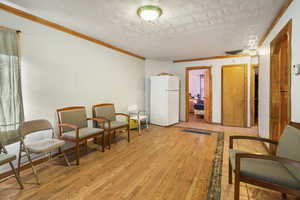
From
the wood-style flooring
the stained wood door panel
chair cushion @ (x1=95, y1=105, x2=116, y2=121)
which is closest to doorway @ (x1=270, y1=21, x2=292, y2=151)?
the stained wood door panel

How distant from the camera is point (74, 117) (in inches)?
115

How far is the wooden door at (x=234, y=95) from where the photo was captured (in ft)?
16.0

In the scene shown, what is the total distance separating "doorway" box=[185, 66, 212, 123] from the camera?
547cm

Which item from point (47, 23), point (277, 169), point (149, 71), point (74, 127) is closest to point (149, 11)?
point (47, 23)

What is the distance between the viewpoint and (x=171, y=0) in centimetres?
202

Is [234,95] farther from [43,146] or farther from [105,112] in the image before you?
[43,146]

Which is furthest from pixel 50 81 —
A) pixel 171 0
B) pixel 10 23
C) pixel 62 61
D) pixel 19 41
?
pixel 171 0

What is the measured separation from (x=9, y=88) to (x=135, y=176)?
2256mm

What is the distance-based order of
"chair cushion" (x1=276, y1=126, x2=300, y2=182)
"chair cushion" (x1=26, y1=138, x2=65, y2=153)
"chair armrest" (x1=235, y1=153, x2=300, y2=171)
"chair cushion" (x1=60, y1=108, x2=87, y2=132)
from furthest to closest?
1. "chair cushion" (x1=60, y1=108, x2=87, y2=132)
2. "chair cushion" (x1=26, y1=138, x2=65, y2=153)
3. "chair cushion" (x1=276, y1=126, x2=300, y2=182)
4. "chair armrest" (x1=235, y1=153, x2=300, y2=171)

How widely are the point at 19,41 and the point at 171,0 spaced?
2388 mm

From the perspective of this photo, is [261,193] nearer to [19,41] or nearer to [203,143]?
[203,143]

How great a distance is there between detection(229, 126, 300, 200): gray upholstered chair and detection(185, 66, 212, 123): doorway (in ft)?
13.0

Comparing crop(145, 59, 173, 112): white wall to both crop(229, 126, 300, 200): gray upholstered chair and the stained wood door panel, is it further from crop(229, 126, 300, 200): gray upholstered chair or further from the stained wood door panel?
crop(229, 126, 300, 200): gray upholstered chair

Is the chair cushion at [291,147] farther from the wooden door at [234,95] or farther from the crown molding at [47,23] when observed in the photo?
the crown molding at [47,23]
